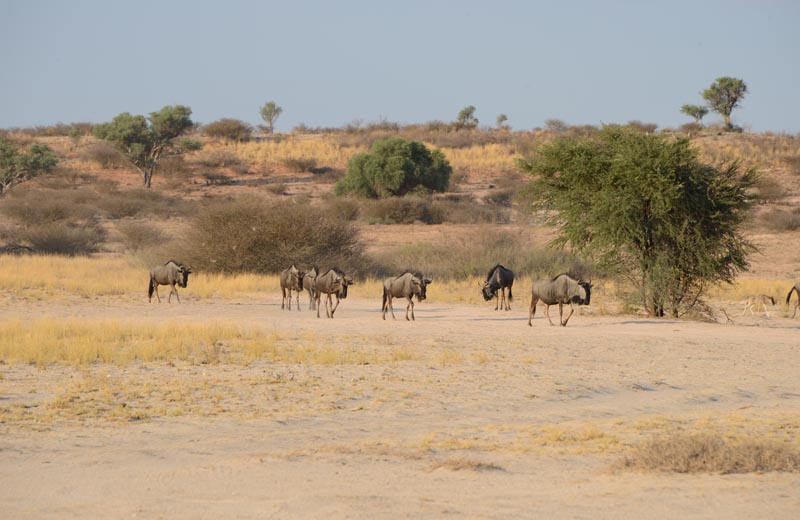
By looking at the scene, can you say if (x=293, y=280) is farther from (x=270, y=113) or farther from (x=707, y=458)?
(x=270, y=113)

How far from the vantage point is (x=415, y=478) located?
8.32 meters

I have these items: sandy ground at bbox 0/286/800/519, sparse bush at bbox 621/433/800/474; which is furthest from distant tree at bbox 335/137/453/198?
sparse bush at bbox 621/433/800/474

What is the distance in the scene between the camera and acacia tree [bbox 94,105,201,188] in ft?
203

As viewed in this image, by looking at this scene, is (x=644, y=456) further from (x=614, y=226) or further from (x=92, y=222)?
(x=92, y=222)

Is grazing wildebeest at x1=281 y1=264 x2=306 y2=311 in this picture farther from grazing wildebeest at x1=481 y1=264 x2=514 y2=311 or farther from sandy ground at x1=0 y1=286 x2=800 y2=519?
grazing wildebeest at x1=481 y1=264 x2=514 y2=311

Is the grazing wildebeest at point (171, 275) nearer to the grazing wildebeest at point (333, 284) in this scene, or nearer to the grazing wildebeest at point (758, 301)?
the grazing wildebeest at point (333, 284)

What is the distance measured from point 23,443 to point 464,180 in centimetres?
5600

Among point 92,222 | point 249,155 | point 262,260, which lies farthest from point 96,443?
point 249,155

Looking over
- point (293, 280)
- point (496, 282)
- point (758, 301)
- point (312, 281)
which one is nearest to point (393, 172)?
point (758, 301)

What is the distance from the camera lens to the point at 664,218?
23.1m

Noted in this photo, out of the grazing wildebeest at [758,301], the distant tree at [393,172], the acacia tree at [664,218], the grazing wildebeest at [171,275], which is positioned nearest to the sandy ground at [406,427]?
the acacia tree at [664,218]

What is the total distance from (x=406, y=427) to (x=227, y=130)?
71.6 metres

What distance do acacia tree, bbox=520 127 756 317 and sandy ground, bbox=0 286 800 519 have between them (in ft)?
13.8

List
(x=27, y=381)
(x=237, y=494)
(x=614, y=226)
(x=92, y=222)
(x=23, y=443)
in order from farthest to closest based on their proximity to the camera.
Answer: (x=92, y=222) → (x=614, y=226) → (x=27, y=381) → (x=23, y=443) → (x=237, y=494)
